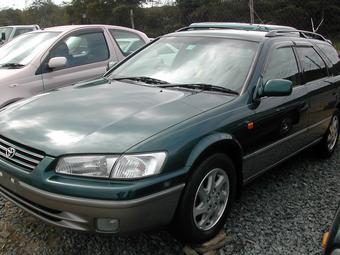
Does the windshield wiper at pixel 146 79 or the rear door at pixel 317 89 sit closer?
the windshield wiper at pixel 146 79

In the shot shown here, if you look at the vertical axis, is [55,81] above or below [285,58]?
below

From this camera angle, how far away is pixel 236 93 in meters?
3.49

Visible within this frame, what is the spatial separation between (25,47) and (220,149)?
13.8 ft

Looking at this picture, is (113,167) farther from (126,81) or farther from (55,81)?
(55,81)

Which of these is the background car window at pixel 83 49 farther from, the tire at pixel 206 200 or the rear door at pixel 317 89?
the tire at pixel 206 200

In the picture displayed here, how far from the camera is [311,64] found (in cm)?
466

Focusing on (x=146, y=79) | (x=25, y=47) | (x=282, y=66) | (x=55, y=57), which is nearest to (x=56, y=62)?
(x=55, y=57)

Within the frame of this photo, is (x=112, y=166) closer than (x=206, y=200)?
Yes

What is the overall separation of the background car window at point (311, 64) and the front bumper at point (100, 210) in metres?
2.40

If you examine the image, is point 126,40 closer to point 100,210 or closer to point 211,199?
point 211,199

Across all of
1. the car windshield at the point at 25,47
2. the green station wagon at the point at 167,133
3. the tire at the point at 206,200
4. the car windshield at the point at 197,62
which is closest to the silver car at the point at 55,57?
the car windshield at the point at 25,47

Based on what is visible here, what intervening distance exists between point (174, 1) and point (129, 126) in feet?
48.6

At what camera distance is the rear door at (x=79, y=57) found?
5.94 metres

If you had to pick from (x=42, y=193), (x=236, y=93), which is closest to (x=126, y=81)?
(x=236, y=93)
